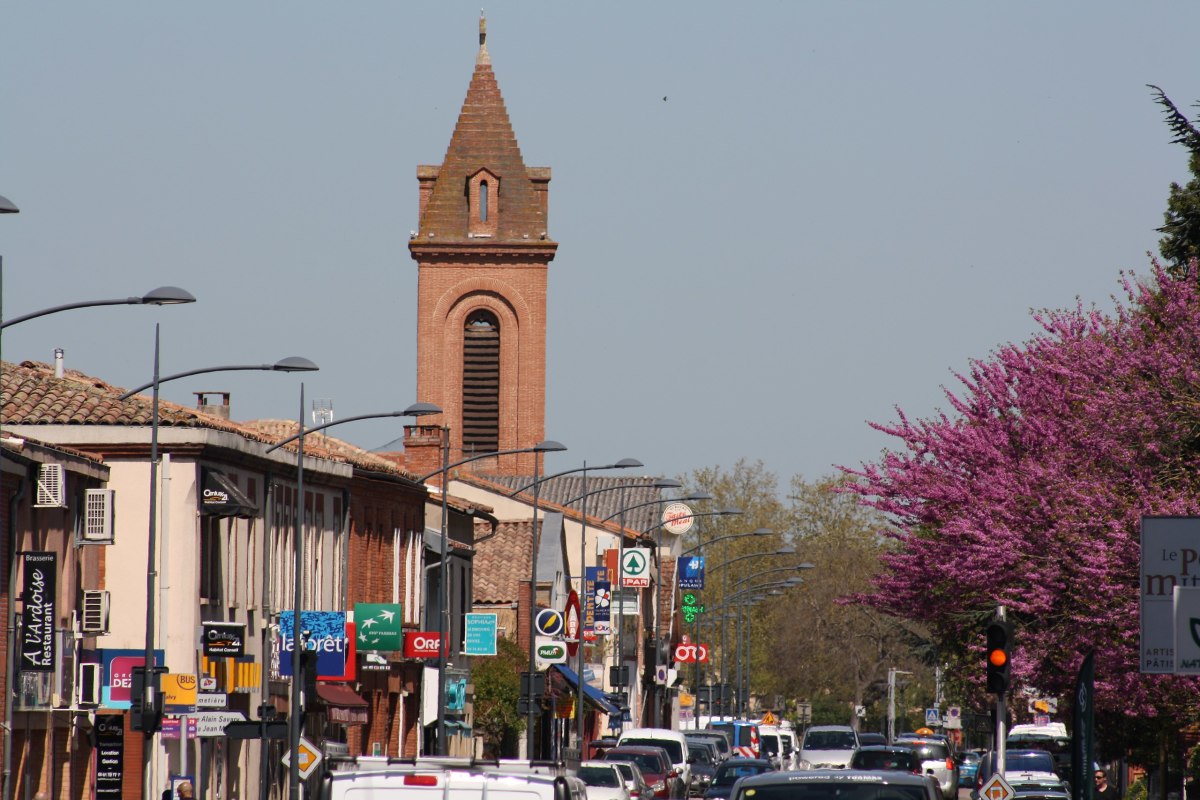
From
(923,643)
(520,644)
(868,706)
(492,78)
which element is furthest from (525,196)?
(868,706)

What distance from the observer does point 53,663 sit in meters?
33.7

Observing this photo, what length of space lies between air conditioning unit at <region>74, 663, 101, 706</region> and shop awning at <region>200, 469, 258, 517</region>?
419cm

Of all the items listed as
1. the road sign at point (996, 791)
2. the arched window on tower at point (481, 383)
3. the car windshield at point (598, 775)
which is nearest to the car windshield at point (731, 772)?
the car windshield at point (598, 775)

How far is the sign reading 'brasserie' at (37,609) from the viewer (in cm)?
3300

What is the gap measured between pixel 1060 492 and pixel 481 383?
56.0m

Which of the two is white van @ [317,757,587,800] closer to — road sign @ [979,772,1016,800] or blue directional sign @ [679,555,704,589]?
road sign @ [979,772,1016,800]

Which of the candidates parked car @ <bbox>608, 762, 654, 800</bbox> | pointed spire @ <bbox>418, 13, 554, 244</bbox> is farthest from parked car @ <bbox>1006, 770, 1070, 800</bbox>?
pointed spire @ <bbox>418, 13, 554, 244</bbox>

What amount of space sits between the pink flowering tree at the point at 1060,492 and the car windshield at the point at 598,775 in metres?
7.01

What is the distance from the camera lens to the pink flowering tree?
3234cm

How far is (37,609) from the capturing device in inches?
1307

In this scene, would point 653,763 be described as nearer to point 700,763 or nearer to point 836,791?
point 700,763

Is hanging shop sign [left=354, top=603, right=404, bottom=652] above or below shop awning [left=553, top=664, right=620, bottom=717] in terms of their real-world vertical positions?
above

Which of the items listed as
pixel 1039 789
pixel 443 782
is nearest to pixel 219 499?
pixel 1039 789

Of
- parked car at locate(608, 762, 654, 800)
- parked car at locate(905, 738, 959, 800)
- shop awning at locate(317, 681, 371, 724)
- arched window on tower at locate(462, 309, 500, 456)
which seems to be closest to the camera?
parked car at locate(608, 762, 654, 800)
